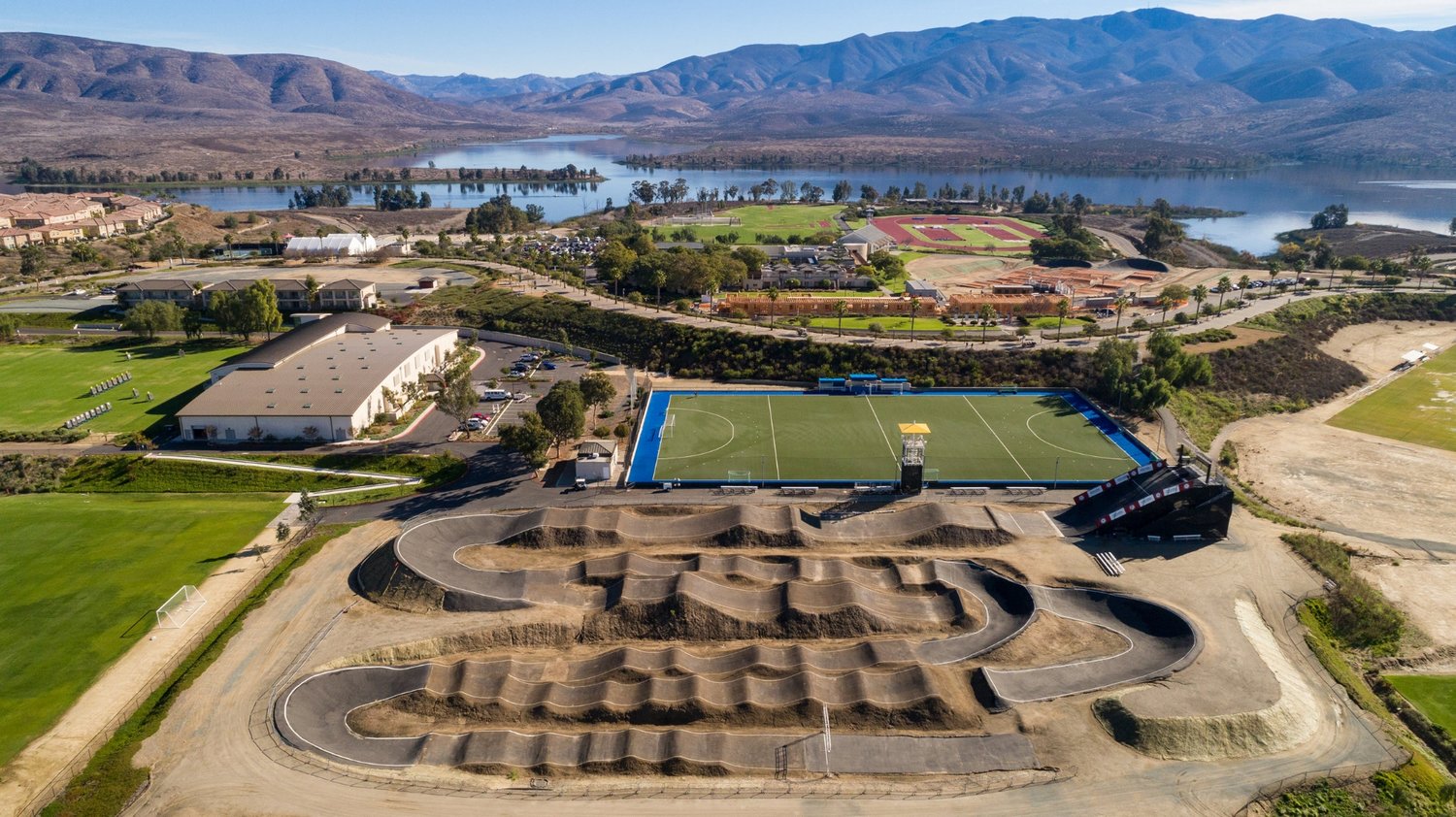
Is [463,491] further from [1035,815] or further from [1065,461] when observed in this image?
[1065,461]

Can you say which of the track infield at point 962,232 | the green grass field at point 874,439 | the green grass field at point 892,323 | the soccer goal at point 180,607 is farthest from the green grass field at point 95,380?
the track infield at point 962,232

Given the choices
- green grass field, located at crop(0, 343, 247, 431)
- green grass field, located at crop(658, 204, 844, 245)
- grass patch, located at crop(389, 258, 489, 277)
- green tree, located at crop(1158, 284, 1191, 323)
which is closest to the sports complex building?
green tree, located at crop(1158, 284, 1191, 323)

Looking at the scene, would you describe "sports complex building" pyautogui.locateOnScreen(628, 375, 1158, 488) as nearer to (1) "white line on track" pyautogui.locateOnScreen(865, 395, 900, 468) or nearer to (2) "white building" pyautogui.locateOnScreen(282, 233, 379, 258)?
(1) "white line on track" pyautogui.locateOnScreen(865, 395, 900, 468)

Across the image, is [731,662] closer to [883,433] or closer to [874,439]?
[874,439]

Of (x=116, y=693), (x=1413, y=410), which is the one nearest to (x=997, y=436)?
(x=1413, y=410)

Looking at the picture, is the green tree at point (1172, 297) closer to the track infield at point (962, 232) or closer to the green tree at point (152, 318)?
the track infield at point (962, 232)

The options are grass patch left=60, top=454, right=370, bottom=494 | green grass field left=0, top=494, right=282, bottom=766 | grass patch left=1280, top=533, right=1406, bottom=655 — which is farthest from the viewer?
grass patch left=60, top=454, right=370, bottom=494

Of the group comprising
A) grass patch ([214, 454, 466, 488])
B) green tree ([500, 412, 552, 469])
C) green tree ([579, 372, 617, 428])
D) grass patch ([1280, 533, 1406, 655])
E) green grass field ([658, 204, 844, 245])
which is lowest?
grass patch ([1280, 533, 1406, 655])
